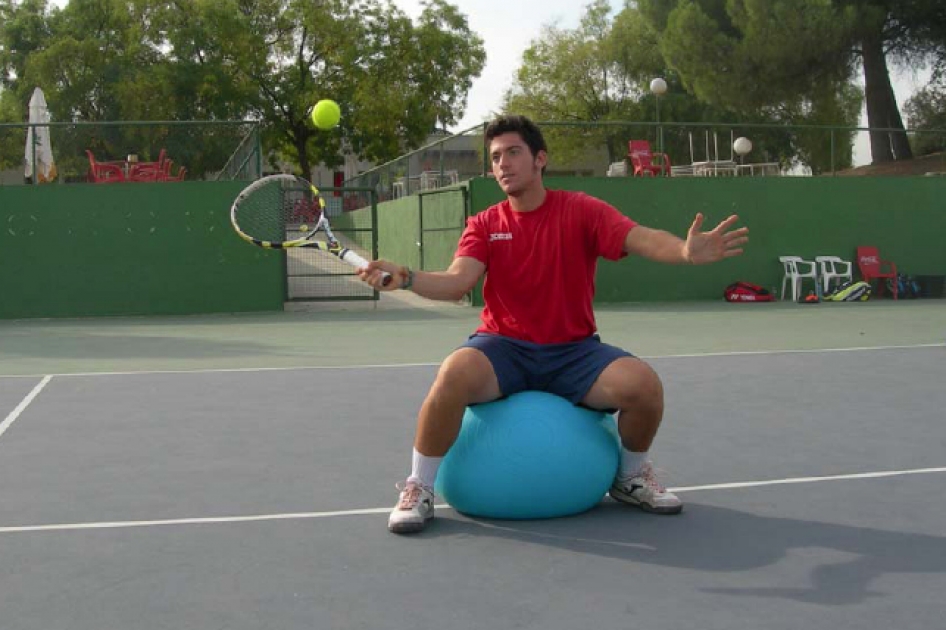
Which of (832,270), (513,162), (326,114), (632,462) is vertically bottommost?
(632,462)

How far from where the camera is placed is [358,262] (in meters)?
4.15

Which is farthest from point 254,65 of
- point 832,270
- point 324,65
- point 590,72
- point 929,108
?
point 832,270

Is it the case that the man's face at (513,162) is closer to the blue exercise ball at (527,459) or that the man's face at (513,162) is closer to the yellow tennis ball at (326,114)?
the blue exercise ball at (527,459)

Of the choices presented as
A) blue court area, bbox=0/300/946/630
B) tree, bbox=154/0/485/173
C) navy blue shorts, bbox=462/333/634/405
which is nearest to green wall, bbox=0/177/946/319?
blue court area, bbox=0/300/946/630

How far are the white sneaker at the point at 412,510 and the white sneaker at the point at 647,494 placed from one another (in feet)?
2.55

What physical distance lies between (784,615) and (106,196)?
539 inches

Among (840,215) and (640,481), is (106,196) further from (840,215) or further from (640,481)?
(640,481)

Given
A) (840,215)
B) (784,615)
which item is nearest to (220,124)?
(840,215)

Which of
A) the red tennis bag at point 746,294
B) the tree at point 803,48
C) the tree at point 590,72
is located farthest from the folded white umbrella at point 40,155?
the tree at point 590,72

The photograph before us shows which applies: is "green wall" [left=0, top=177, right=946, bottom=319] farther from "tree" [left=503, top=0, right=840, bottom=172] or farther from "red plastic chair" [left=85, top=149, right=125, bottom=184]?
"tree" [left=503, top=0, right=840, bottom=172]

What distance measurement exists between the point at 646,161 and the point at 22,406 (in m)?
12.1

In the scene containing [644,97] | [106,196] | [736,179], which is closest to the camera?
[106,196]

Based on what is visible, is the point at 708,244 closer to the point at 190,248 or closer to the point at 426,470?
the point at 426,470

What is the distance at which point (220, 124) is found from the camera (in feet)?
50.8
